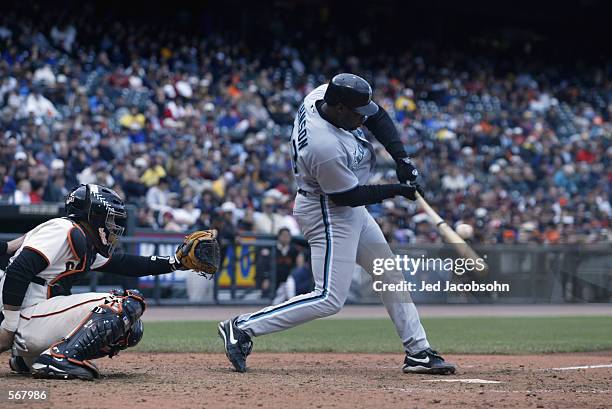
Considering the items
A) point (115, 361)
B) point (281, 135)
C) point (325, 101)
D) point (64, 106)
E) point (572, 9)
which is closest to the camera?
point (325, 101)

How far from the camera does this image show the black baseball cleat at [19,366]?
18.8 ft

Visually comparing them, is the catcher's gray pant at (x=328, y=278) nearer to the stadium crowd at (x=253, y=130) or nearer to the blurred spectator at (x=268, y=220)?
the stadium crowd at (x=253, y=130)

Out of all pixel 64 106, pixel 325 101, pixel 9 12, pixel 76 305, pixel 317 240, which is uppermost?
pixel 9 12

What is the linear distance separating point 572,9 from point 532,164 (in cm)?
881

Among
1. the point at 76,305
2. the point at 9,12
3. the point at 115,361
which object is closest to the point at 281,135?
the point at 9,12

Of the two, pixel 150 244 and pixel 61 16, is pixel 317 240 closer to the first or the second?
pixel 150 244

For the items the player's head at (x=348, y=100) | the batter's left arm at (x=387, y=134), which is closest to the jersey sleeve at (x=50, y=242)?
the player's head at (x=348, y=100)

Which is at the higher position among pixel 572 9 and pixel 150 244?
pixel 572 9

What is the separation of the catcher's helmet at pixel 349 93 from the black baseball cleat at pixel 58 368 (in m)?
2.20

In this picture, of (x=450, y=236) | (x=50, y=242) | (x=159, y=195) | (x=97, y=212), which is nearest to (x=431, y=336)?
(x=450, y=236)

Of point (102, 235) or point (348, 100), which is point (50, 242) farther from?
point (348, 100)

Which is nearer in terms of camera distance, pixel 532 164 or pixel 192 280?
pixel 192 280

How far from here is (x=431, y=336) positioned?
10.4m

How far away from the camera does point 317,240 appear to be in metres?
6.27
